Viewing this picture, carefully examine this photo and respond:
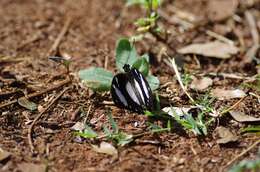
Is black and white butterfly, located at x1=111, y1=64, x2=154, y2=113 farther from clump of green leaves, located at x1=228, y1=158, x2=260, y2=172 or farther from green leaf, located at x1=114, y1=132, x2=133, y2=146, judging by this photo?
clump of green leaves, located at x1=228, y1=158, x2=260, y2=172

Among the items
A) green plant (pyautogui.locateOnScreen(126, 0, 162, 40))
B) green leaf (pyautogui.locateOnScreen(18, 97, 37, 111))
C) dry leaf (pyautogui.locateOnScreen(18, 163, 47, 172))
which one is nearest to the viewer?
dry leaf (pyautogui.locateOnScreen(18, 163, 47, 172))

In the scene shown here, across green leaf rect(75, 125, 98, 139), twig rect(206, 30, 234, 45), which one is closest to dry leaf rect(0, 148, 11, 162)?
green leaf rect(75, 125, 98, 139)

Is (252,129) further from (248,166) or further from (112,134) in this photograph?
(112,134)

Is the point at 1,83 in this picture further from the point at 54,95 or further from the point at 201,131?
the point at 201,131

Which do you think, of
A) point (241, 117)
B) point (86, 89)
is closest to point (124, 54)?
point (86, 89)

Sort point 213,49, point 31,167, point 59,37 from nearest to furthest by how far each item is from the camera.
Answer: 1. point 31,167
2. point 213,49
3. point 59,37

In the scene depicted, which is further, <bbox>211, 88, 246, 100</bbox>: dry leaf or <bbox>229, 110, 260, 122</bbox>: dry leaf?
<bbox>211, 88, 246, 100</bbox>: dry leaf

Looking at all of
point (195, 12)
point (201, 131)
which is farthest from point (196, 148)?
point (195, 12)
